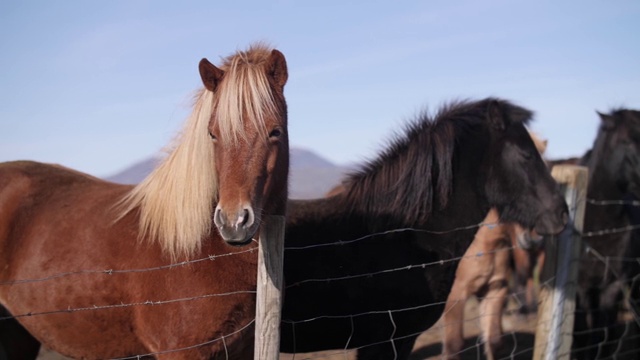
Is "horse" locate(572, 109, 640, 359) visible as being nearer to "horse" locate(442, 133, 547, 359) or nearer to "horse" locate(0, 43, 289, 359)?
"horse" locate(442, 133, 547, 359)

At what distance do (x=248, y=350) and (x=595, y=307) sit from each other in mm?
3343

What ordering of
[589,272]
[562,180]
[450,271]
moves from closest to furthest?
[562,180] < [450,271] < [589,272]

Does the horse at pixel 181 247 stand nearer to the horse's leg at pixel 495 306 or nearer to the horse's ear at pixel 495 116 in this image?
the horse's ear at pixel 495 116

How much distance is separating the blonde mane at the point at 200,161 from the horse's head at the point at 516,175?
189cm

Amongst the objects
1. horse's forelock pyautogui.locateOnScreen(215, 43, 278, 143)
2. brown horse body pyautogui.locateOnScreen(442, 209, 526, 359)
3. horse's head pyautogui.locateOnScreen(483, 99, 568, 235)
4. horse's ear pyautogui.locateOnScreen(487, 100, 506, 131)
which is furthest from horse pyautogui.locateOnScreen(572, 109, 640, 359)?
horse's forelock pyautogui.locateOnScreen(215, 43, 278, 143)

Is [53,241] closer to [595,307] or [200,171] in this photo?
[200,171]

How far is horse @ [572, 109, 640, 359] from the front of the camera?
4668 millimetres

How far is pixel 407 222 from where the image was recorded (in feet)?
12.4

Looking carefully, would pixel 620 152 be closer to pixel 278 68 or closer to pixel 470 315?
pixel 278 68

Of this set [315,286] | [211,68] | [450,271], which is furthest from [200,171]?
[450,271]

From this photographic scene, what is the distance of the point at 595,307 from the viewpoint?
15.4ft

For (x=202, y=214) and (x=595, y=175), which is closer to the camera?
(x=202, y=214)

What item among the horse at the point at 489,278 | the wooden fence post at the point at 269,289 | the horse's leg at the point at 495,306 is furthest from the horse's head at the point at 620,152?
the wooden fence post at the point at 269,289

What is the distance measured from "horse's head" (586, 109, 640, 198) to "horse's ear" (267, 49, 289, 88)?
3429mm
